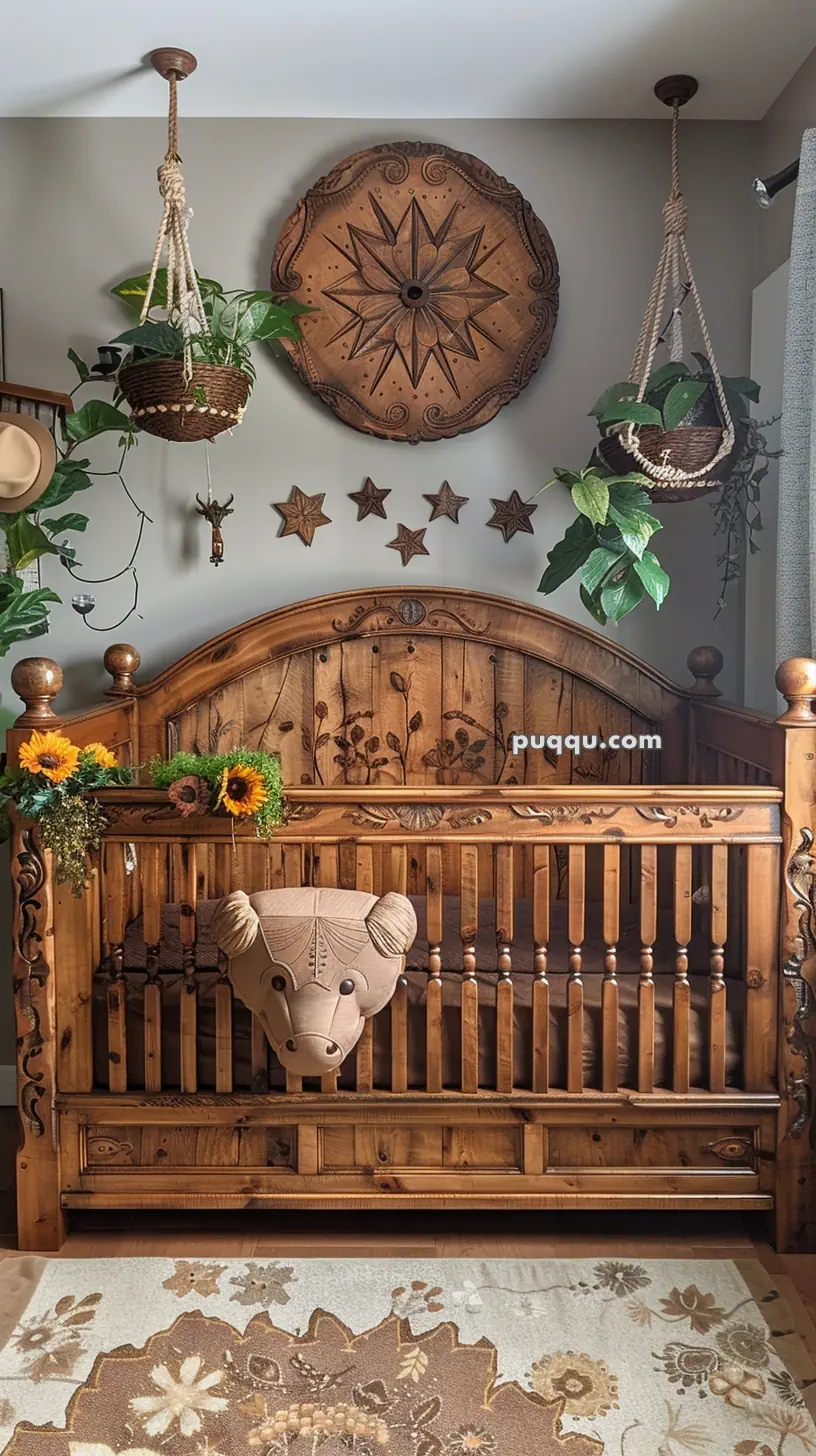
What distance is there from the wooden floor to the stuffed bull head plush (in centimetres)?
42

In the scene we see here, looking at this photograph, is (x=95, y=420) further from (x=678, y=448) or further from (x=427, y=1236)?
(x=427, y=1236)

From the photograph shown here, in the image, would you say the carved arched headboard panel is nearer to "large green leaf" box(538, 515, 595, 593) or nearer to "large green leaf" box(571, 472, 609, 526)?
"large green leaf" box(538, 515, 595, 593)

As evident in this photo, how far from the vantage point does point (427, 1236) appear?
2049mm

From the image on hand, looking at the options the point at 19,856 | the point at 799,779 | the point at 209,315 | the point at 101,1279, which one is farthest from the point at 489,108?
the point at 101,1279

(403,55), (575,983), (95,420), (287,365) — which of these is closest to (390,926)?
(575,983)

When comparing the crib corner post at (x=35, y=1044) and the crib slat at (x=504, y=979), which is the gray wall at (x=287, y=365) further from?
the crib slat at (x=504, y=979)

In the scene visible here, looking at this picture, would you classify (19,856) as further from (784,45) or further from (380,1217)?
(784,45)

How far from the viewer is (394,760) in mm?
2703

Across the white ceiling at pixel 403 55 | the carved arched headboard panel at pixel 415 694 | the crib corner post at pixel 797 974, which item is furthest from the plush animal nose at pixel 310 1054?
the white ceiling at pixel 403 55

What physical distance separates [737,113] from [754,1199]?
8.12 feet

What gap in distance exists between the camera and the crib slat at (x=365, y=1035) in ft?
6.38

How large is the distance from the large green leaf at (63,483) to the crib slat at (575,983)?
1.37 metres

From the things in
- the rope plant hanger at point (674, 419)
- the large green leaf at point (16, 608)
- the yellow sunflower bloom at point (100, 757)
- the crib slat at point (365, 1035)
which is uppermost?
the rope plant hanger at point (674, 419)

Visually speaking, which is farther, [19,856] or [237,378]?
[237,378]
